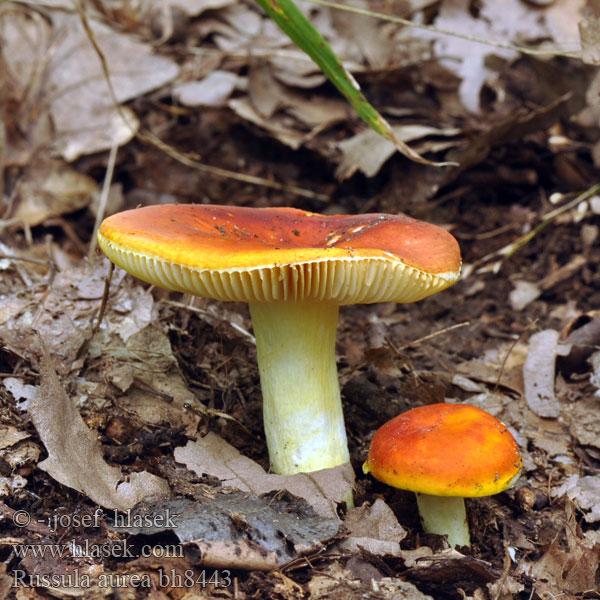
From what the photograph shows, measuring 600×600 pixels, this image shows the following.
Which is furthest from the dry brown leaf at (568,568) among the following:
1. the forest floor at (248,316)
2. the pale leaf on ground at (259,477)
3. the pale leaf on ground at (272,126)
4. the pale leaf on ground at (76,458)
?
the pale leaf on ground at (272,126)

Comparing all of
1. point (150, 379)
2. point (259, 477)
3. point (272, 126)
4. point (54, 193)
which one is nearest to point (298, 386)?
point (259, 477)

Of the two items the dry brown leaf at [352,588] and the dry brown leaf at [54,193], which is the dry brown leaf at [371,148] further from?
the dry brown leaf at [352,588]

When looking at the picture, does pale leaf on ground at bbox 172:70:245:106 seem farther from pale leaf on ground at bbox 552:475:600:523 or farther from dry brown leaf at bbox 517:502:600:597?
dry brown leaf at bbox 517:502:600:597

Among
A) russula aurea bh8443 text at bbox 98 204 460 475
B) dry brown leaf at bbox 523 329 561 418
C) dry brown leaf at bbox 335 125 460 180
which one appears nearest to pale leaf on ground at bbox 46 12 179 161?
dry brown leaf at bbox 335 125 460 180

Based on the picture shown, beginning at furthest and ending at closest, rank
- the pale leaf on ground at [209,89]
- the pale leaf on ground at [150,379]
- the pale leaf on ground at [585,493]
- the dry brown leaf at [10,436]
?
the pale leaf on ground at [209,89]
the pale leaf on ground at [150,379]
the pale leaf on ground at [585,493]
the dry brown leaf at [10,436]

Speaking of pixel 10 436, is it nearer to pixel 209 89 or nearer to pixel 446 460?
pixel 446 460
